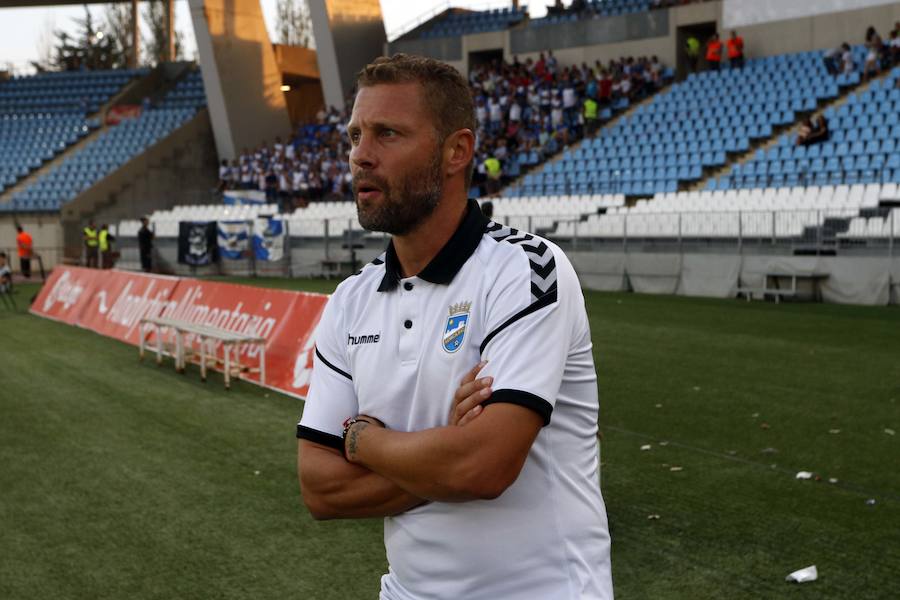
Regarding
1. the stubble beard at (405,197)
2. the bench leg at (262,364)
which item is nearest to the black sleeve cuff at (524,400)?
the stubble beard at (405,197)

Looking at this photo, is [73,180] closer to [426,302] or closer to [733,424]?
[733,424]

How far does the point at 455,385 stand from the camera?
226 centimetres

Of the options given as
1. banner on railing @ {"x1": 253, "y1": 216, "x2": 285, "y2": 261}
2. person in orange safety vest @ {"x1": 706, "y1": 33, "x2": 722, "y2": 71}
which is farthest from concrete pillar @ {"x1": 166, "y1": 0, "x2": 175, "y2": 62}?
person in orange safety vest @ {"x1": 706, "y1": 33, "x2": 722, "y2": 71}

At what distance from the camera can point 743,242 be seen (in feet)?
66.3

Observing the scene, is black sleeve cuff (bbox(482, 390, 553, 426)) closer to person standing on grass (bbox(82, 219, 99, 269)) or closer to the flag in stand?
the flag in stand

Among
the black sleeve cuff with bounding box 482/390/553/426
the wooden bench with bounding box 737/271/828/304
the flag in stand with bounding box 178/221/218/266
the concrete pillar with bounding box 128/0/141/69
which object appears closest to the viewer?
the black sleeve cuff with bounding box 482/390/553/426

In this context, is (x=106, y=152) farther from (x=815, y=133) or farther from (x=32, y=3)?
(x=815, y=133)

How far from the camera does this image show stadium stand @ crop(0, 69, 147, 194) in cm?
4306

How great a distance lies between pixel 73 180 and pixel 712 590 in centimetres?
3978

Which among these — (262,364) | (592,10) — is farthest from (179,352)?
(592,10)

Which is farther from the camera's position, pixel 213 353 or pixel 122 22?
pixel 122 22

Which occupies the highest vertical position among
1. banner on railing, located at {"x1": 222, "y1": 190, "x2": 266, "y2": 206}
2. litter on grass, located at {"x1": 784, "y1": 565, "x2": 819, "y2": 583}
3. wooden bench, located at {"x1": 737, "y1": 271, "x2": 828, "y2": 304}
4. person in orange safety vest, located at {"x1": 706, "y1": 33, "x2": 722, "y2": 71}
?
person in orange safety vest, located at {"x1": 706, "y1": 33, "x2": 722, "y2": 71}

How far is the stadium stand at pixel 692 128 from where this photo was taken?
2767cm

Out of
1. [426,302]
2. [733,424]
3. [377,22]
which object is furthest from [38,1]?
[426,302]
